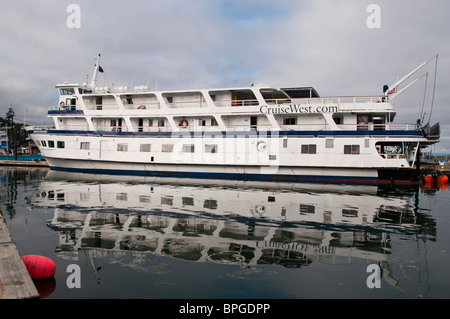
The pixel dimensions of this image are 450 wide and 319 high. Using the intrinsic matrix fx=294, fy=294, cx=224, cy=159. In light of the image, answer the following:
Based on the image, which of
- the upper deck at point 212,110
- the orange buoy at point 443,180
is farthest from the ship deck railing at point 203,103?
the orange buoy at point 443,180

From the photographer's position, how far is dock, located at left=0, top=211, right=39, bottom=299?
14.9ft

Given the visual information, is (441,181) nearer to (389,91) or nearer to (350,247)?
(389,91)

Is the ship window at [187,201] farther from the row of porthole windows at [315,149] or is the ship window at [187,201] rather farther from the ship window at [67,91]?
the ship window at [67,91]

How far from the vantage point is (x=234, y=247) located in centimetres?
772

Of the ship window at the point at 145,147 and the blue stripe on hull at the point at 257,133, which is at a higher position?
the blue stripe on hull at the point at 257,133

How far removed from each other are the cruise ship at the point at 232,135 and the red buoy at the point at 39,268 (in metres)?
19.0

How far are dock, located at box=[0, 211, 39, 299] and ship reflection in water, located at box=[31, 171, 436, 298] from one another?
151 centimetres

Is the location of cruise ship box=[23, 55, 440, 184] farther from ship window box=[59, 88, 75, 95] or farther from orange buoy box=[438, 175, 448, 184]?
orange buoy box=[438, 175, 448, 184]

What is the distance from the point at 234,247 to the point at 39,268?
4.36 metres

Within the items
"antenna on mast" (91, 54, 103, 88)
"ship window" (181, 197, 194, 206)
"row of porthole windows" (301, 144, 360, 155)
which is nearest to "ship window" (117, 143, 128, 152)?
"antenna on mast" (91, 54, 103, 88)

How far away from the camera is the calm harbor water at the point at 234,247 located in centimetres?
559

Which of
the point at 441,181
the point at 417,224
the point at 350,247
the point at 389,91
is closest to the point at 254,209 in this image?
the point at 350,247

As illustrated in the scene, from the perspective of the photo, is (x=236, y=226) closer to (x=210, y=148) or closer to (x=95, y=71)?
(x=210, y=148)

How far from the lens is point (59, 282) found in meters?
5.71
